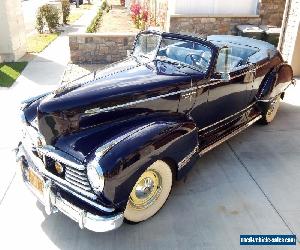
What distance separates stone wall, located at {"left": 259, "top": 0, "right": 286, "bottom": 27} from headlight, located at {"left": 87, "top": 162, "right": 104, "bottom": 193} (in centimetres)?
932

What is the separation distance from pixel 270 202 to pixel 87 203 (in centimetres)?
226

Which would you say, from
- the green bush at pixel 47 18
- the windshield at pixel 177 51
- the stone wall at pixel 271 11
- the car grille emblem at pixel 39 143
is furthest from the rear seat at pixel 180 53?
the green bush at pixel 47 18

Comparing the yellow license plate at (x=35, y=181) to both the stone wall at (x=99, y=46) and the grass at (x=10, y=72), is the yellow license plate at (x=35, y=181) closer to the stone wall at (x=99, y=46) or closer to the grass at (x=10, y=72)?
the grass at (x=10, y=72)

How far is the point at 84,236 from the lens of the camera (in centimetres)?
368

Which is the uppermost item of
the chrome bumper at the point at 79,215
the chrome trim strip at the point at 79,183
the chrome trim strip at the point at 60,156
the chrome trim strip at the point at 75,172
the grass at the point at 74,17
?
the chrome trim strip at the point at 60,156

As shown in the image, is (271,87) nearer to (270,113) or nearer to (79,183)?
(270,113)

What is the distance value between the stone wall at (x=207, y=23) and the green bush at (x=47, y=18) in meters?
5.85

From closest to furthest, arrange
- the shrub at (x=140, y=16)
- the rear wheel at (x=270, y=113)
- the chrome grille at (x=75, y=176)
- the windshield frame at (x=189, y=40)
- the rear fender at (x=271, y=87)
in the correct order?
the chrome grille at (x=75, y=176), the windshield frame at (x=189, y=40), the rear fender at (x=271, y=87), the rear wheel at (x=270, y=113), the shrub at (x=140, y=16)

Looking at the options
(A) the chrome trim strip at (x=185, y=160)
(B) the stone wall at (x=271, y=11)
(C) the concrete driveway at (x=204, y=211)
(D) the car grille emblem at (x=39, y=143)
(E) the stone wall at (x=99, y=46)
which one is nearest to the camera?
(C) the concrete driveway at (x=204, y=211)

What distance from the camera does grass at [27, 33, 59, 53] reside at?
11398 mm

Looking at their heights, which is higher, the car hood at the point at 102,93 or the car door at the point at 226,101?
the car hood at the point at 102,93

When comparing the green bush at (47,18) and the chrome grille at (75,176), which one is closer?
the chrome grille at (75,176)

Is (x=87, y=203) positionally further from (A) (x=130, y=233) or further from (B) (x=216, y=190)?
(B) (x=216, y=190)

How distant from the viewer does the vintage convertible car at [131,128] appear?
10.8 feet
